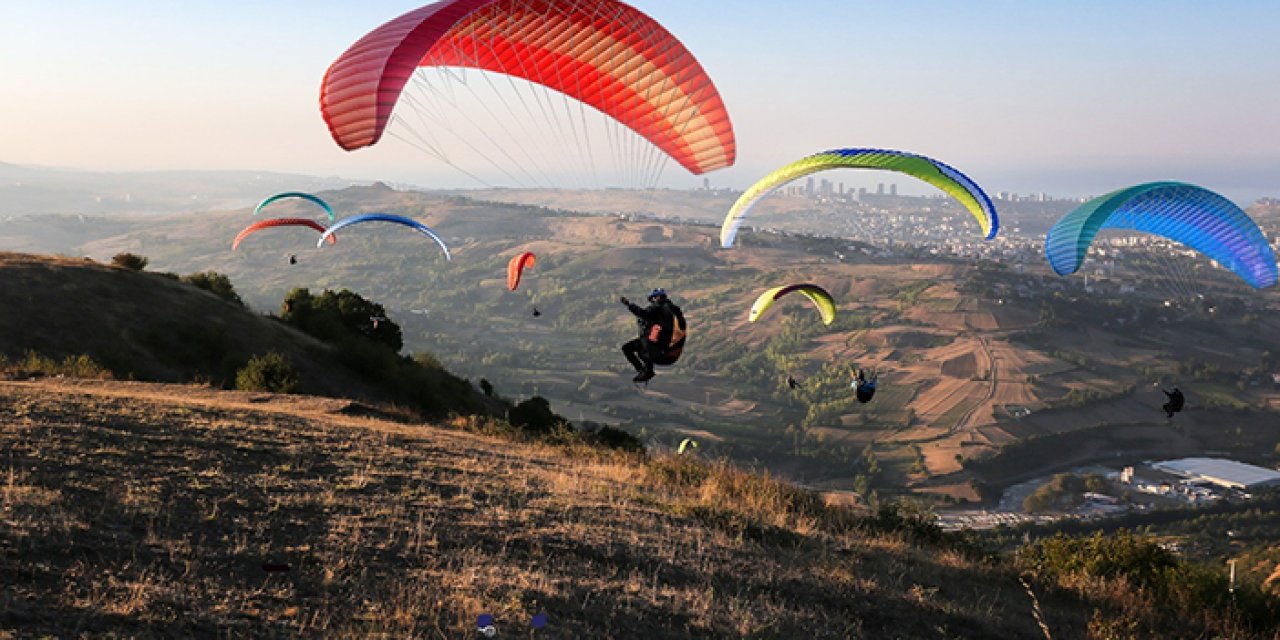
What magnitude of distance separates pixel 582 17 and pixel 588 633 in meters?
14.7

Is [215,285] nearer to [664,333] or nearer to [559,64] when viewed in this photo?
[559,64]

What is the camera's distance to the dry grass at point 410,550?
5.53 metres

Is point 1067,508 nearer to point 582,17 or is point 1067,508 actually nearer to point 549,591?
point 582,17

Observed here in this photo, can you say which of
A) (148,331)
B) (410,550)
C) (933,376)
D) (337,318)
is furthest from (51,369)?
(933,376)

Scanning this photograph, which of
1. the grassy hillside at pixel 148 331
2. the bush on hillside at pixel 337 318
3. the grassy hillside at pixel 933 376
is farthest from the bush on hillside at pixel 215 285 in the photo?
the grassy hillside at pixel 933 376

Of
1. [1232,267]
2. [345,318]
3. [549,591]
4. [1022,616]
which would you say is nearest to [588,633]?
[549,591]

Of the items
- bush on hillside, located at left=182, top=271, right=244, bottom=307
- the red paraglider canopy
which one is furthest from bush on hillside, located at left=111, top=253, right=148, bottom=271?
the red paraglider canopy

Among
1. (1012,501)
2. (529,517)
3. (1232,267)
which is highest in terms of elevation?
(1232,267)

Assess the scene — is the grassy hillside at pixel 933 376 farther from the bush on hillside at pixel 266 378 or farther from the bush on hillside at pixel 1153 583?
the bush on hillside at pixel 1153 583

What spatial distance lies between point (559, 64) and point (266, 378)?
565 inches

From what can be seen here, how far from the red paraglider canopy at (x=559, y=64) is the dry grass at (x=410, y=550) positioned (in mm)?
6670

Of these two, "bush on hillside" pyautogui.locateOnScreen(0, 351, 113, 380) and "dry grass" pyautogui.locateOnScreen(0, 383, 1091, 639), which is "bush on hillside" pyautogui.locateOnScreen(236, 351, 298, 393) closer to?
"bush on hillside" pyautogui.locateOnScreen(0, 351, 113, 380)

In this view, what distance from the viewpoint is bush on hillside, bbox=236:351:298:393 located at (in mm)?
23406

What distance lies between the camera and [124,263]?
36250 mm
